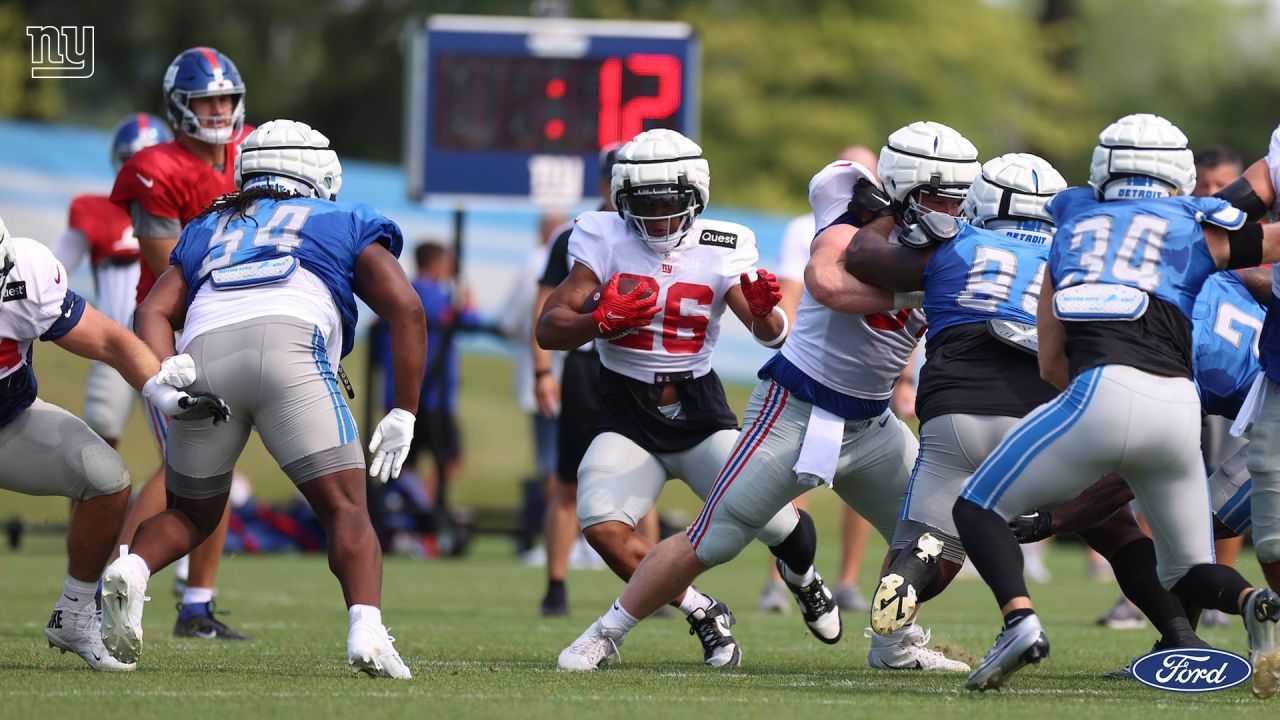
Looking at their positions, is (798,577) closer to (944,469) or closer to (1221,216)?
(944,469)

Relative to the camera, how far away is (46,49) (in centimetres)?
2042

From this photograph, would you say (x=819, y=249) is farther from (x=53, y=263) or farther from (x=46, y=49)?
(x=46, y=49)

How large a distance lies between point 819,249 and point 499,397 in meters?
10.8

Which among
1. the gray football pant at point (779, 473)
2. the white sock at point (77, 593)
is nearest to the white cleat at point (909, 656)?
the gray football pant at point (779, 473)

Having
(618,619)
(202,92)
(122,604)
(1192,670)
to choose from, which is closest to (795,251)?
(202,92)

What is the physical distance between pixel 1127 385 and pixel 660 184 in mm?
1900

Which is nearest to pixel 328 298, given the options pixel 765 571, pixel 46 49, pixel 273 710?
pixel 273 710

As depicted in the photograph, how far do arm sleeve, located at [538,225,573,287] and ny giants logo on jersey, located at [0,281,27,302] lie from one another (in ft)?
9.62

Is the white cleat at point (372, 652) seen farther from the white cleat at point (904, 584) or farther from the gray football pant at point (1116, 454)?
the gray football pant at point (1116, 454)

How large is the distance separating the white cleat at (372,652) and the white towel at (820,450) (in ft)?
4.64

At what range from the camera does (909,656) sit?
6098 mm

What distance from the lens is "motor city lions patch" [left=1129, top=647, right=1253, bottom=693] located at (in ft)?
17.2

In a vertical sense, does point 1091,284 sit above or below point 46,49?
above

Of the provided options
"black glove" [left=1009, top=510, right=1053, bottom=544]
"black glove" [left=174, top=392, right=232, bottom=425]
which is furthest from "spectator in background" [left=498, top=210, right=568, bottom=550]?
"black glove" [left=174, top=392, right=232, bottom=425]
